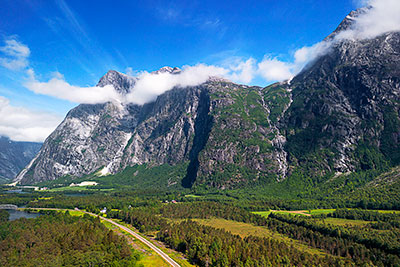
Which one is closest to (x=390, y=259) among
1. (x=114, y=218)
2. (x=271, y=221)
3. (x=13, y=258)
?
(x=271, y=221)

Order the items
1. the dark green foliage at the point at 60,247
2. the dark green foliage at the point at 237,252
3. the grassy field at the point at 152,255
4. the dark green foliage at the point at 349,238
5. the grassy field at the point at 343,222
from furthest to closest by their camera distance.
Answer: the grassy field at the point at 343,222
the grassy field at the point at 152,255
the dark green foliage at the point at 349,238
the dark green foliage at the point at 237,252
the dark green foliage at the point at 60,247

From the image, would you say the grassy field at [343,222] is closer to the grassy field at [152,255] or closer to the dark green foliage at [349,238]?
the dark green foliage at [349,238]

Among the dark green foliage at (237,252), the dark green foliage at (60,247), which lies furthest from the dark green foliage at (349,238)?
the dark green foliage at (60,247)

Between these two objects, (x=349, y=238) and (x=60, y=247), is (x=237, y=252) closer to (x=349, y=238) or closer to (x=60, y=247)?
(x=349, y=238)

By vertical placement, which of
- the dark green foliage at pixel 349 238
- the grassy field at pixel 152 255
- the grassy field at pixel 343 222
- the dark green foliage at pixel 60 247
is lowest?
the grassy field at pixel 152 255

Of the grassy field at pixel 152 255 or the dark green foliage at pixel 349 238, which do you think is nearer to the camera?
the dark green foliage at pixel 349 238

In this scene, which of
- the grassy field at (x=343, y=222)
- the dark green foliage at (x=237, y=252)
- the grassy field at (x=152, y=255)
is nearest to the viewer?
the dark green foliage at (x=237, y=252)

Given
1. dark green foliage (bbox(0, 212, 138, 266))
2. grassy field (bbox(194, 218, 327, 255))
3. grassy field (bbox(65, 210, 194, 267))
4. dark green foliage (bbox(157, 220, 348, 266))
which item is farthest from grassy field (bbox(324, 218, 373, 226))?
dark green foliage (bbox(0, 212, 138, 266))

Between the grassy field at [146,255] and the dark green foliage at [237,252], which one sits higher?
the dark green foliage at [237,252]
